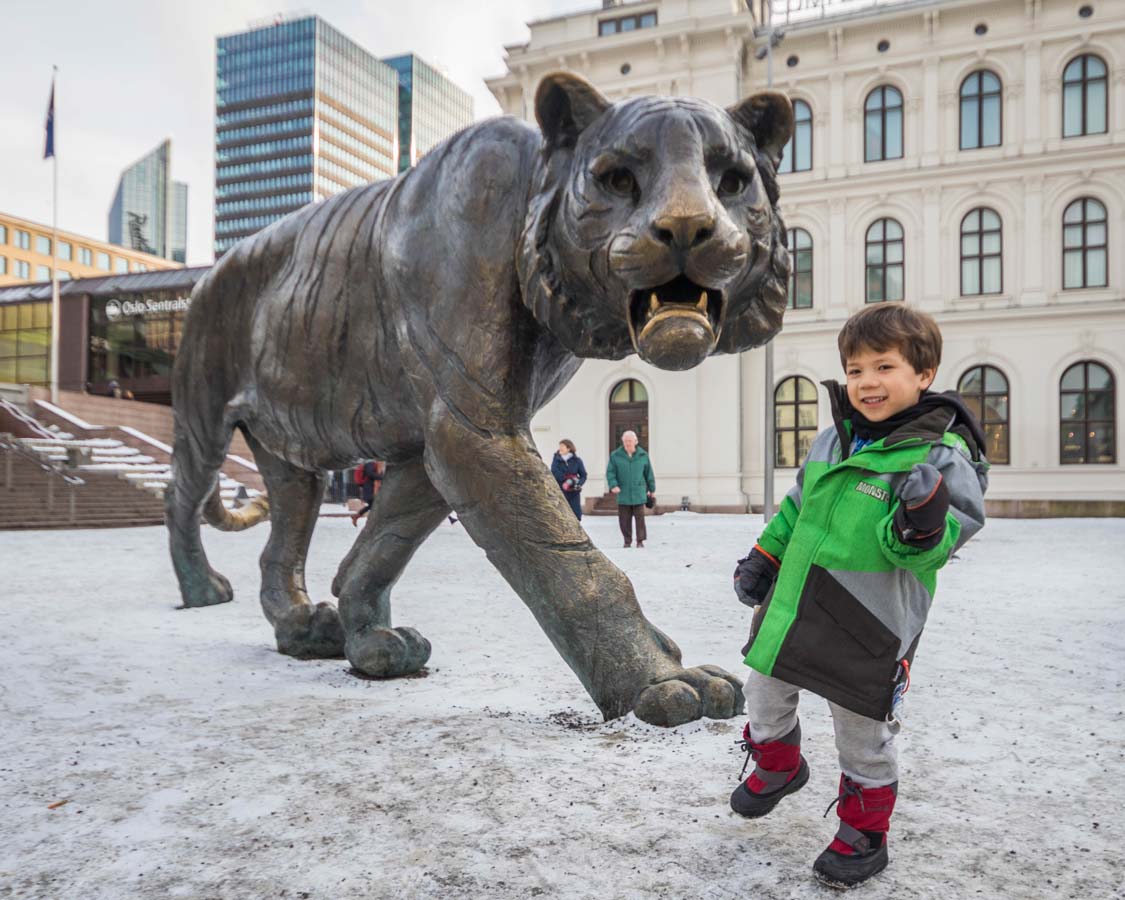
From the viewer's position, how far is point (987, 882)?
1.63m

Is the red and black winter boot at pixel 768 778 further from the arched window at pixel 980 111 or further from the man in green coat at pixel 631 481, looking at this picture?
the arched window at pixel 980 111

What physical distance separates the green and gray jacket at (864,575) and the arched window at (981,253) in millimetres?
22791

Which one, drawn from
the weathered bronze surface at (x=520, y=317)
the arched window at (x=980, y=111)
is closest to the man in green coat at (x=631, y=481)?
the weathered bronze surface at (x=520, y=317)

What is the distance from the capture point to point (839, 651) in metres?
1.83

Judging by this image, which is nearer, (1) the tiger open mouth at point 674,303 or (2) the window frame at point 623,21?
(1) the tiger open mouth at point 674,303

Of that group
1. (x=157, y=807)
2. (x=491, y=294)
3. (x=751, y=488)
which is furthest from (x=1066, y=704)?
(x=751, y=488)

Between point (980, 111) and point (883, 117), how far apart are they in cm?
219

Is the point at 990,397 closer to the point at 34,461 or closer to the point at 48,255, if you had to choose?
the point at 34,461

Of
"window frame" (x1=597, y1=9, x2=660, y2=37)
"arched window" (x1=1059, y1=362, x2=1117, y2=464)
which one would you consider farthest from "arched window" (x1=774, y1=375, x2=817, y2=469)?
"window frame" (x1=597, y1=9, x2=660, y2=37)

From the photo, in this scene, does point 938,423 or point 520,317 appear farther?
point 520,317

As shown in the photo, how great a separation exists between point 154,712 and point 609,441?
2173 cm

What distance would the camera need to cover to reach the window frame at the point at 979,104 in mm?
22500

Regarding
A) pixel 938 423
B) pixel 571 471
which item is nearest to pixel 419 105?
pixel 571 471

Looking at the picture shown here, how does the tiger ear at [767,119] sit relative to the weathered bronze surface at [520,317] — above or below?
above
